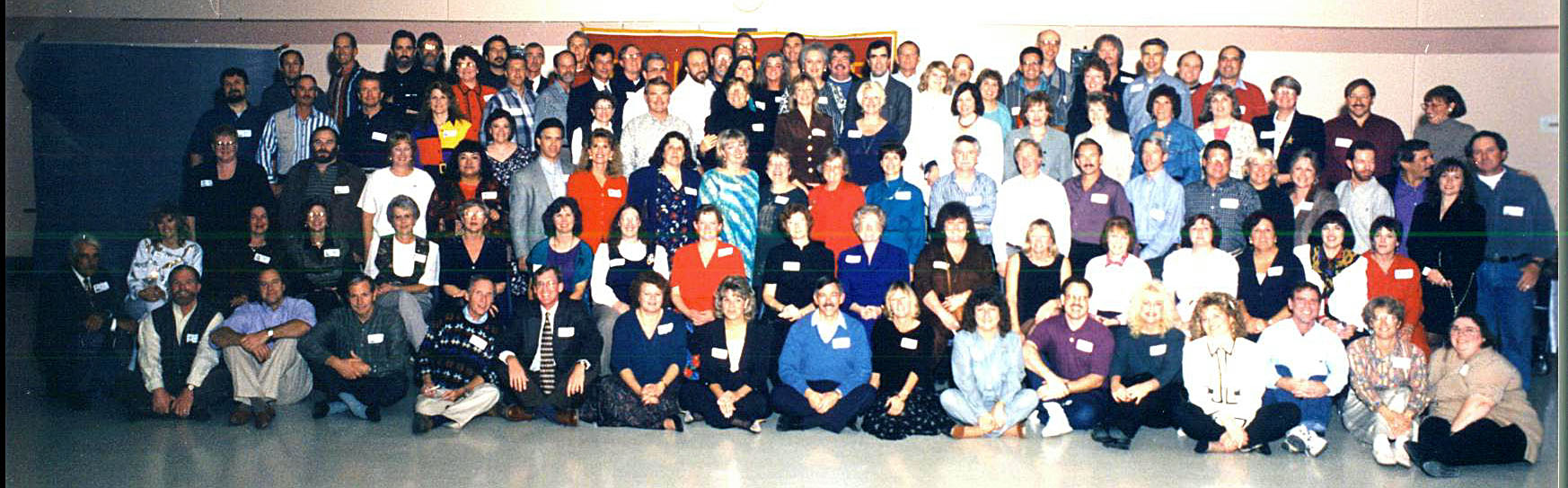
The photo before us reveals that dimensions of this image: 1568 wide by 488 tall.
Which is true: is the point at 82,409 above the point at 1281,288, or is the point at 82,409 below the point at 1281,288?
below

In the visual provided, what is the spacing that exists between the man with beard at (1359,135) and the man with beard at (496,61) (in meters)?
4.11

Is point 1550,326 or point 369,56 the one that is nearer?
point 1550,326

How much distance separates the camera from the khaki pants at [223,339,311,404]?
16.7 ft

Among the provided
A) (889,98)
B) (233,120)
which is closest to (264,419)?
(233,120)

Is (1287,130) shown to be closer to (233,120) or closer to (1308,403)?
(1308,403)

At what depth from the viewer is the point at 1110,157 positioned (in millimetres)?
5699

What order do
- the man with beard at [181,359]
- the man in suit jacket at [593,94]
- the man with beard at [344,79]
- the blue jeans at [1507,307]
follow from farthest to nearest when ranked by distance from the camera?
1. the man with beard at [344,79]
2. the man in suit jacket at [593,94]
3. the blue jeans at [1507,307]
4. the man with beard at [181,359]

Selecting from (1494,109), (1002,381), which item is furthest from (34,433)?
(1494,109)

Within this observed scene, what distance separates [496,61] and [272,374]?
2.11 meters

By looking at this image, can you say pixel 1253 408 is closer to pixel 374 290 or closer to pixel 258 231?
pixel 374 290

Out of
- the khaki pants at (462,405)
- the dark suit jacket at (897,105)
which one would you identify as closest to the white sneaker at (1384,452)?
the dark suit jacket at (897,105)

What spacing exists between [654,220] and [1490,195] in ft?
12.0

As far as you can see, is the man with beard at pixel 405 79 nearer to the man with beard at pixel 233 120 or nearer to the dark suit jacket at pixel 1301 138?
the man with beard at pixel 233 120

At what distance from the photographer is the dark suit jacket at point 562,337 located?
5.05 metres
